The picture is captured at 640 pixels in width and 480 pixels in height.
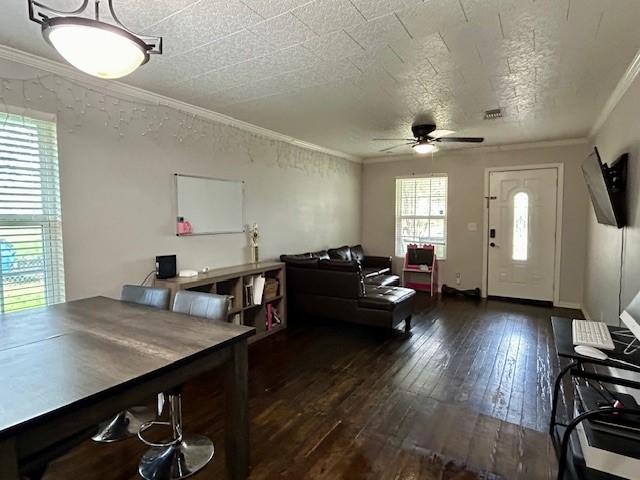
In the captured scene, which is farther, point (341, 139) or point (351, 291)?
point (341, 139)

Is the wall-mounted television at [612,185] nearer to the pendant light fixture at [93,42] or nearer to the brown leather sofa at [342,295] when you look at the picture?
the brown leather sofa at [342,295]

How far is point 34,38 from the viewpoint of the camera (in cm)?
219

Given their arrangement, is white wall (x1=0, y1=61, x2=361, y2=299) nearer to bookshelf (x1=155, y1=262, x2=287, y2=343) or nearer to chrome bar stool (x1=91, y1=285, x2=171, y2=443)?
bookshelf (x1=155, y1=262, x2=287, y2=343)

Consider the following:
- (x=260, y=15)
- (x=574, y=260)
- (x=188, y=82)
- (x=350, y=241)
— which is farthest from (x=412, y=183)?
(x=260, y=15)

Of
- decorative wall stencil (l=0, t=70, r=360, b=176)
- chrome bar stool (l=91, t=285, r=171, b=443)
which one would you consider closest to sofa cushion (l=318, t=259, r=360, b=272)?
decorative wall stencil (l=0, t=70, r=360, b=176)

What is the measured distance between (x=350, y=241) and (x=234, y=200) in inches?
120

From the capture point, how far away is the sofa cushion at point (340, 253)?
5521 millimetres

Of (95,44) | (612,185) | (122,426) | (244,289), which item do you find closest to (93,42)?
(95,44)

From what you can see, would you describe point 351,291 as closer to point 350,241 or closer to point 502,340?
point 502,340

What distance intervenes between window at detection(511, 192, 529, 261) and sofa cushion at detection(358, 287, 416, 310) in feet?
8.04

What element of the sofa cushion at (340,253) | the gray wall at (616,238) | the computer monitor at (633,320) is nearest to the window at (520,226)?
the gray wall at (616,238)

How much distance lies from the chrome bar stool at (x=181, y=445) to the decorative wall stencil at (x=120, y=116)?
173cm

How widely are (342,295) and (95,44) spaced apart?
3.25 m

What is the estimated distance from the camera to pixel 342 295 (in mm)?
4043
